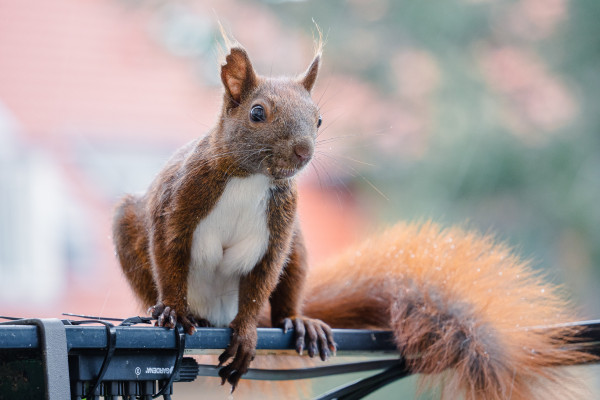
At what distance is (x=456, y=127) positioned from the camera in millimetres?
2623

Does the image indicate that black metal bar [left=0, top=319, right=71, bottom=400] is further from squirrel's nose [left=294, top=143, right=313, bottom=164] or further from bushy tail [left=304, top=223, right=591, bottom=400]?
bushy tail [left=304, top=223, right=591, bottom=400]

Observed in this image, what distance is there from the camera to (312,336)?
39.9 inches

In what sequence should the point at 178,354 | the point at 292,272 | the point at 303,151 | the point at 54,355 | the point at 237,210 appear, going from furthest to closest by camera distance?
the point at 292,272 < the point at 237,210 < the point at 303,151 < the point at 178,354 < the point at 54,355

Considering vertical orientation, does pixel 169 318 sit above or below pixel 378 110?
below

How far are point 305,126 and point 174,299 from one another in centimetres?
26

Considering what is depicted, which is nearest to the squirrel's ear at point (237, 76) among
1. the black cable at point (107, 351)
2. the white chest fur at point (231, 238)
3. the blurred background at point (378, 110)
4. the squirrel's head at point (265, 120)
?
the squirrel's head at point (265, 120)

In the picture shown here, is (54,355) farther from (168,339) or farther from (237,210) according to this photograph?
(237,210)

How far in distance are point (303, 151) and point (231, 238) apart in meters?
0.19

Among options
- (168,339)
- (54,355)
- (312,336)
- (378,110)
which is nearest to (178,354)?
(168,339)

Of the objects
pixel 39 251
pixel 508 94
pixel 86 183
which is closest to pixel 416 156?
pixel 508 94

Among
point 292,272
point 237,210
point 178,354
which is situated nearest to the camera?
point 178,354

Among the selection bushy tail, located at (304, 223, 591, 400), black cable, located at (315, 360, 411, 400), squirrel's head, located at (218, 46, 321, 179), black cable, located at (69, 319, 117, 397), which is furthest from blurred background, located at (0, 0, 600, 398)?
black cable, located at (69, 319, 117, 397)

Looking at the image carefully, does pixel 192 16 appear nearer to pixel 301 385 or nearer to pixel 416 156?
pixel 416 156

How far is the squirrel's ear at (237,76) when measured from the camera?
0.94 metres
